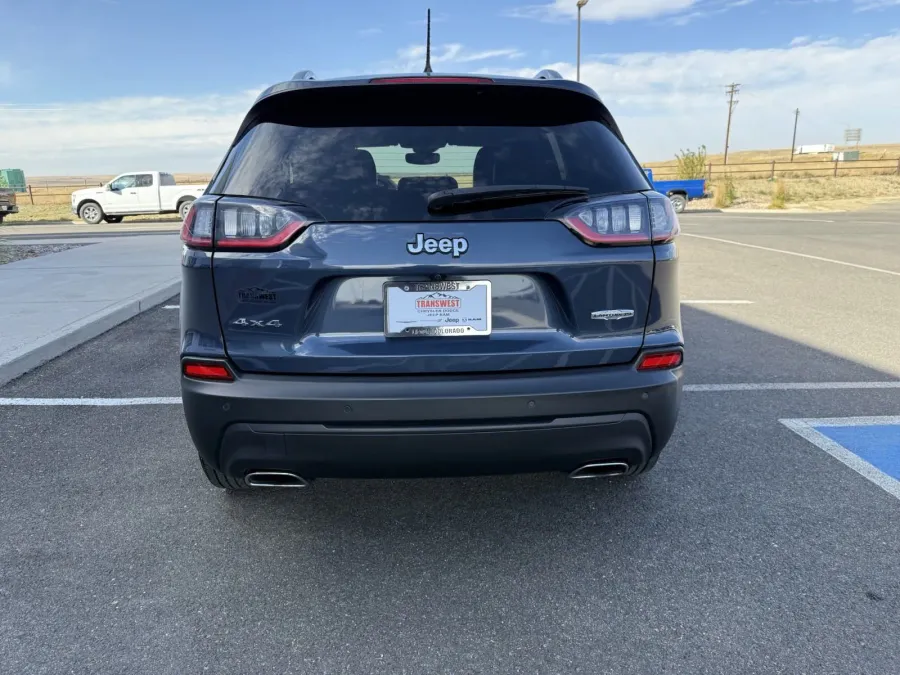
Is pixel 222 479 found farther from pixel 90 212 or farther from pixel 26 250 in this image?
pixel 90 212

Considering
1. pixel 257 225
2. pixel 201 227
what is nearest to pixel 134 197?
pixel 201 227

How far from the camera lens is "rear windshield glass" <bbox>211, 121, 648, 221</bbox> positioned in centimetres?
231

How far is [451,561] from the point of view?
2.70 m

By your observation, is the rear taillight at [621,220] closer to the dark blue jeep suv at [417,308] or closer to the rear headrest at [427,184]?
the dark blue jeep suv at [417,308]

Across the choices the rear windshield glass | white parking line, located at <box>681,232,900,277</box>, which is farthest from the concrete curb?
white parking line, located at <box>681,232,900,277</box>

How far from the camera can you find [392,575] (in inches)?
103

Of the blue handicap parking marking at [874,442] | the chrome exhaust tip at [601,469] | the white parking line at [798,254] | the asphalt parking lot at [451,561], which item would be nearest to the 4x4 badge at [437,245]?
the chrome exhaust tip at [601,469]

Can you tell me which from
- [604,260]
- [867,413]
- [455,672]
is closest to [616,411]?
[604,260]

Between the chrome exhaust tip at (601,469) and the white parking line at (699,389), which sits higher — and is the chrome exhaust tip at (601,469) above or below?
above

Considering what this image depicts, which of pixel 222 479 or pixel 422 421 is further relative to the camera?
pixel 222 479

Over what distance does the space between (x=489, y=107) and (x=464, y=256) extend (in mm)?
659

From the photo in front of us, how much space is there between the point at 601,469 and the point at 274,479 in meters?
1.21

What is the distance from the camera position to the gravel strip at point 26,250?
A: 447 inches

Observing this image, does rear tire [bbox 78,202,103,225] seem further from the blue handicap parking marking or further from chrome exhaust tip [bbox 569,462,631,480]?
chrome exhaust tip [bbox 569,462,631,480]
